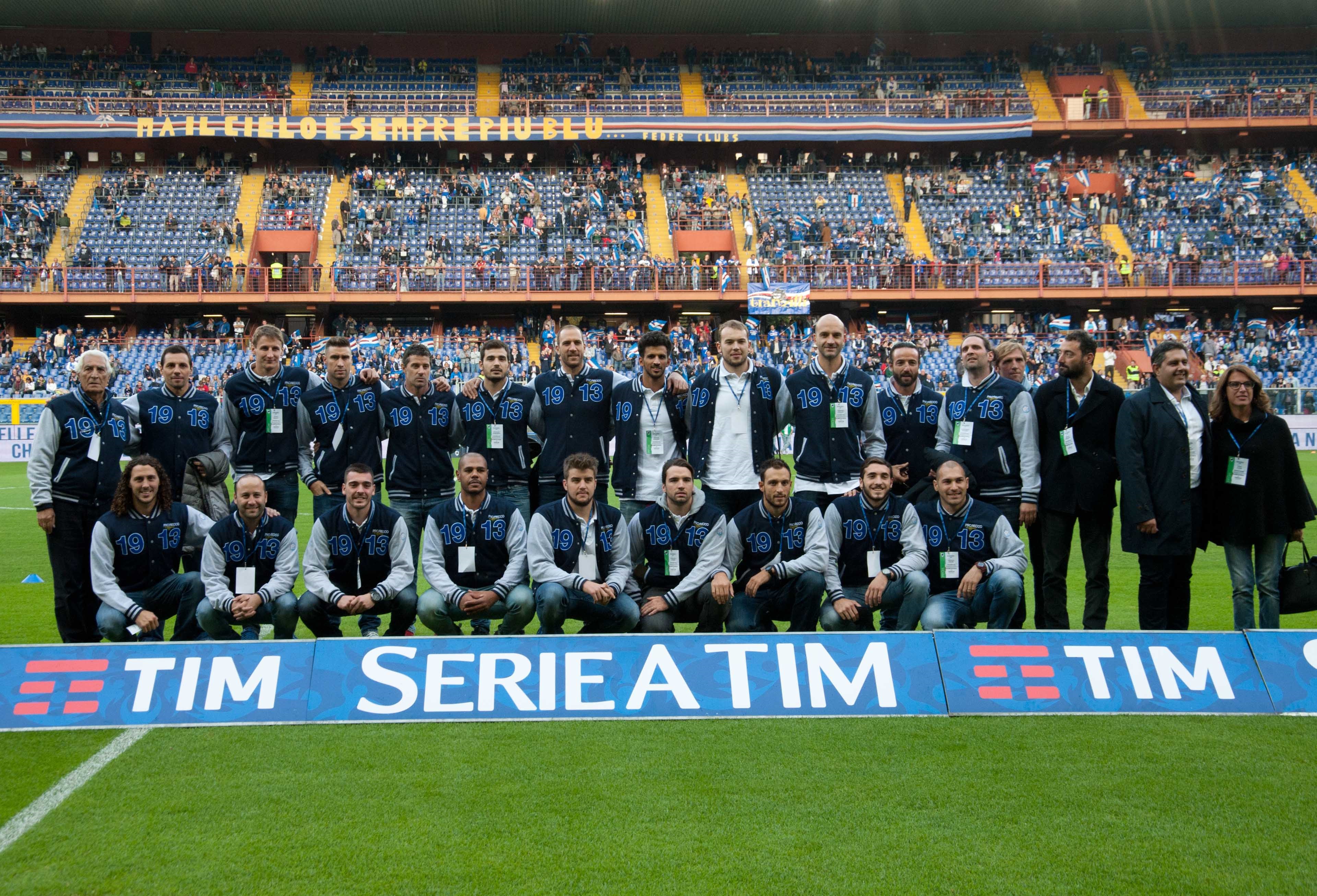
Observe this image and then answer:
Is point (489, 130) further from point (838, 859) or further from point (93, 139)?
point (838, 859)

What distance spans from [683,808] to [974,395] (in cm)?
384

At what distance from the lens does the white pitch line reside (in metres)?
3.84

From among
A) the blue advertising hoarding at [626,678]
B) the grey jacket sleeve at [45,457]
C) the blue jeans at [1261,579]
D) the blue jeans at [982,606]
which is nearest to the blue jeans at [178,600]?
the grey jacket sleeve at [45,457]

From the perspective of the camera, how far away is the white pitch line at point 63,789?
12.6ft

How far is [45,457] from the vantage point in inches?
255

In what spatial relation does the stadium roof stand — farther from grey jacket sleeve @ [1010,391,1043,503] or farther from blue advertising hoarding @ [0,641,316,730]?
blue advertising hoarding @ [0,641,316,730]

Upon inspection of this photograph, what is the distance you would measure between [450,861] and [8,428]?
977 inches

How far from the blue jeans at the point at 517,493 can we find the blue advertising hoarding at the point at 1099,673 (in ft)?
10.8

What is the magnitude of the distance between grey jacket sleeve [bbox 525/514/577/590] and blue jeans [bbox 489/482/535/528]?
0.89 meters

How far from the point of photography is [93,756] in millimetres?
4590

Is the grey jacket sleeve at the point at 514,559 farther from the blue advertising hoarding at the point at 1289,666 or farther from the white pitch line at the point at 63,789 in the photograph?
the blue advertising hoarding at the point at 1289,666

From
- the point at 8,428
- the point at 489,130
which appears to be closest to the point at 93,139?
the point at 489,130

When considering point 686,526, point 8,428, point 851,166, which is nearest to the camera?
point 686,526

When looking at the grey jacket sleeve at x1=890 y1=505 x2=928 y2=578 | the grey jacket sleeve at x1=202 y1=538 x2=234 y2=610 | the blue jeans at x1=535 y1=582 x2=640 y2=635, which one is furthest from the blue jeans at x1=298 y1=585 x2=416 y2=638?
the grey jacket sleeve at x1=890 y1=505 x2=928 y2=578
